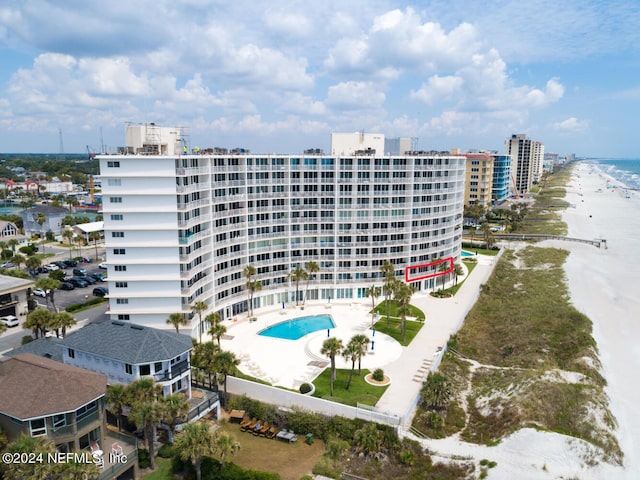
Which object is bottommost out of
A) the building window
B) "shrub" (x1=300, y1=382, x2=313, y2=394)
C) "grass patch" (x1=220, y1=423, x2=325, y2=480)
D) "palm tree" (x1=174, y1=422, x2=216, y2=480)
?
"grass patch" (x1=220, y1=423, x2=325, y2=480)

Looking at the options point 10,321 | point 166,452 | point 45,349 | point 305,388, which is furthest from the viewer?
point 10,321

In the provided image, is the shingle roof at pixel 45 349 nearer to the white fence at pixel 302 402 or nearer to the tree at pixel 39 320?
the tree at pixel 39 320

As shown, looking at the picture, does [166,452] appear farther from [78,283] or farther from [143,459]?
[78,283]

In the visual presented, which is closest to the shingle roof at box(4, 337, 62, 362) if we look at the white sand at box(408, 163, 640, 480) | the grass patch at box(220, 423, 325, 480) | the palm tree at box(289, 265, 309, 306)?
the grass patch at box(220, 423, 325, 480)

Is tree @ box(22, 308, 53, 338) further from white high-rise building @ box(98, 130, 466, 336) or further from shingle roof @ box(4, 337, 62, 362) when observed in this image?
white high-rise building @ box(98, 130, 466, 336)

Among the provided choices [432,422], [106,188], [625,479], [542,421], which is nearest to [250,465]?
[432,422]

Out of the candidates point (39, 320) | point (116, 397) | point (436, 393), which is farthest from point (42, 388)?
point (436, 393)

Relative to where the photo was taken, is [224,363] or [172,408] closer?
[172,408]
